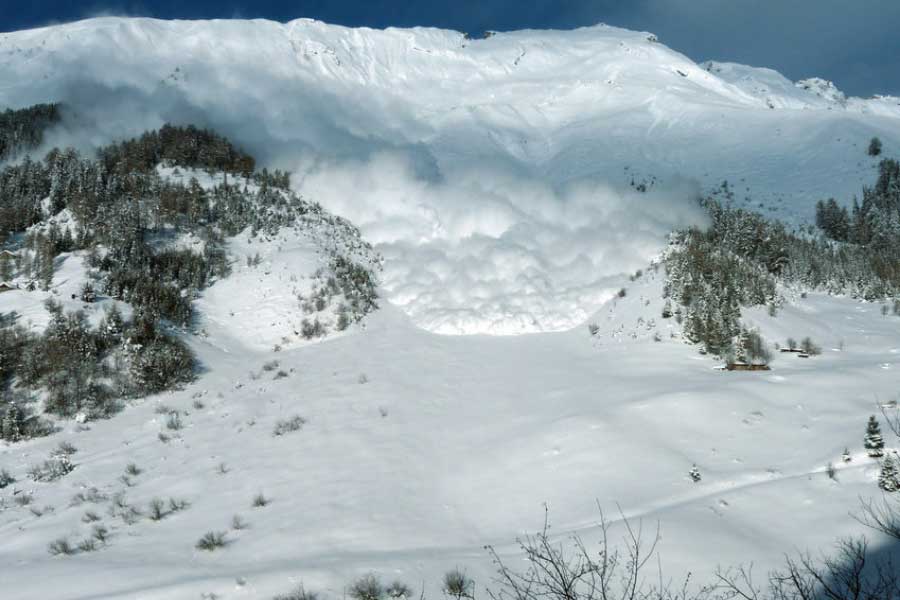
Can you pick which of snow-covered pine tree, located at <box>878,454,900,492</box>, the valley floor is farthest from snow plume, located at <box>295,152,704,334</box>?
snow-covered pine tree, located at <box>878,454,900,492</box>

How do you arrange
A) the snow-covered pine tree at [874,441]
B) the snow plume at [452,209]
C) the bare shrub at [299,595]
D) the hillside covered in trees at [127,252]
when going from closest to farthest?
the bare shrub at [299,595] → the snow-covered pine tree at [874,441] → the hillside covered in trees at [127,252] → the snow plume at [452,209]

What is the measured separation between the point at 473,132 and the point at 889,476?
36939mm

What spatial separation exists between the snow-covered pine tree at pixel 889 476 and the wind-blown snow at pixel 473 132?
1203 centimetres

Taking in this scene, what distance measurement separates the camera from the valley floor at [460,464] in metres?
6.57

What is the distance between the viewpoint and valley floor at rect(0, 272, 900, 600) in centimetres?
657

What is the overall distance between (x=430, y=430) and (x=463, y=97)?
4135 cm

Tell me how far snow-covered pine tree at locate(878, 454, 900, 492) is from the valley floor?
247 mm

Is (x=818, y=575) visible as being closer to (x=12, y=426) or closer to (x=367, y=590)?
(x=367, y=590)

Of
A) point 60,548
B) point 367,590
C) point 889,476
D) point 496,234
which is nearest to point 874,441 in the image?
point 889,476

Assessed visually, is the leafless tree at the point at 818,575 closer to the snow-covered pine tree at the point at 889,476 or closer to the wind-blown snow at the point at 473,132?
the snow-covered pine tree at the point at 889,476

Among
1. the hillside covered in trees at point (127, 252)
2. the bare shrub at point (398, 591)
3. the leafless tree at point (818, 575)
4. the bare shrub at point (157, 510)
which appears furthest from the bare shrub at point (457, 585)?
the hillside covered in trees at point (127, 252)

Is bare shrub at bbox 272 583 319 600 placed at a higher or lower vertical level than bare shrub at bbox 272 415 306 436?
lower

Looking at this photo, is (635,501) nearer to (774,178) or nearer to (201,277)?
(201,277)

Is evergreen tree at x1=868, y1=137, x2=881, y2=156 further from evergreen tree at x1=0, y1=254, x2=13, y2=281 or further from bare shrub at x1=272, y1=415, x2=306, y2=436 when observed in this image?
evergreen tree at x1=0, y1=254, x2=13, y2=281
